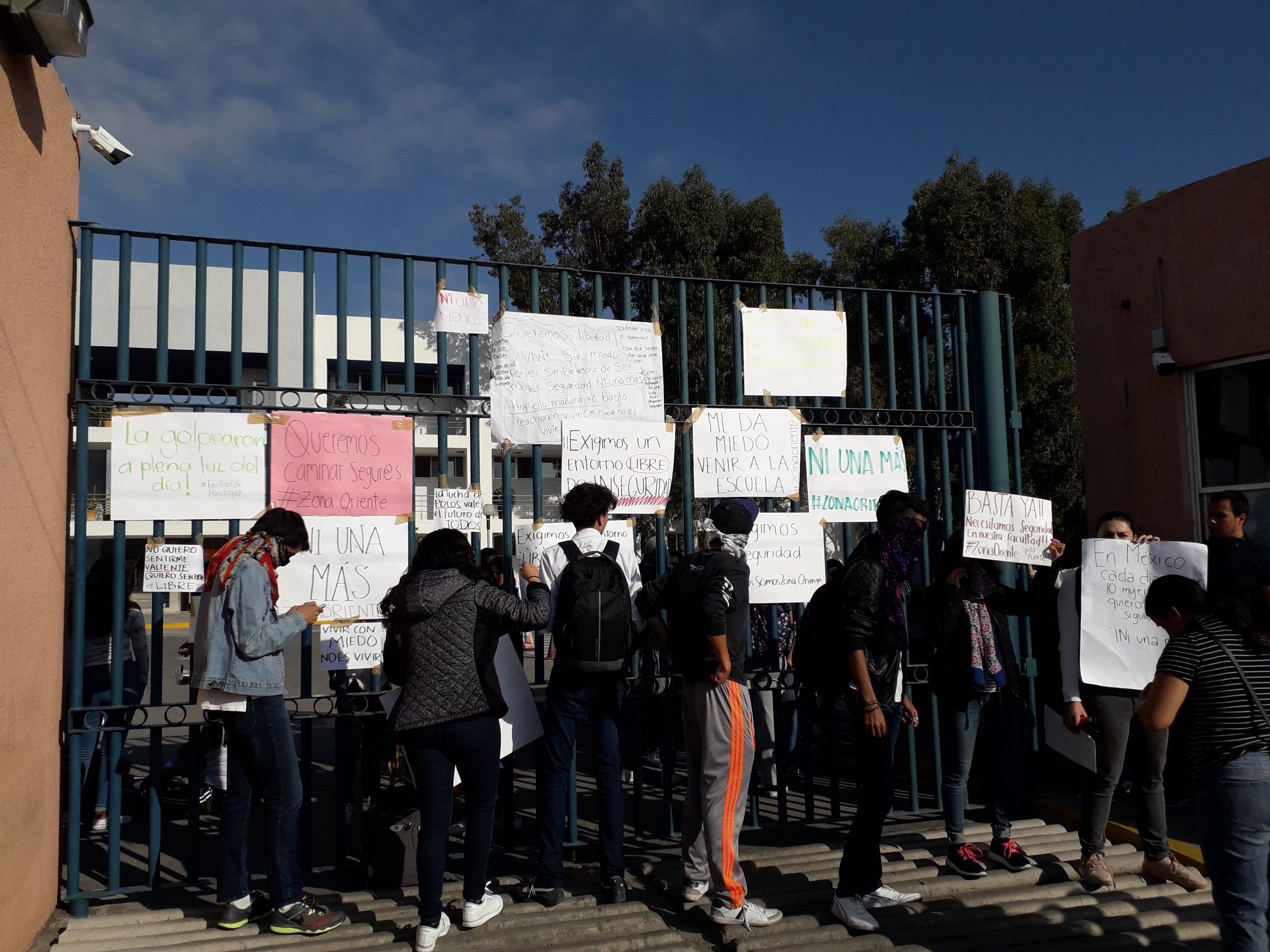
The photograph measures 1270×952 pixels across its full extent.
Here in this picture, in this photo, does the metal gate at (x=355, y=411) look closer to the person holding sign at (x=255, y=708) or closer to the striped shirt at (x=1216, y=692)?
the person holding sign at (x=255, y=708)

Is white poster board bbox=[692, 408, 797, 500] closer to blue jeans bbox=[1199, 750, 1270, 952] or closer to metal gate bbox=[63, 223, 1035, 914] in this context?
metal gate bbox=[63, 223, 1035, 914]

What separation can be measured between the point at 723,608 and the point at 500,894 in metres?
1.78

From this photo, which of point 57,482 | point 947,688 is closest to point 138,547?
point 57,482

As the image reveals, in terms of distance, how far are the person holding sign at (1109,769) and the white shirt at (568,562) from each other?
7.38 ft

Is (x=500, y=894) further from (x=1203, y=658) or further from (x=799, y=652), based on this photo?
(x=1203, y=658)

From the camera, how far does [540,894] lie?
4492 millimetres

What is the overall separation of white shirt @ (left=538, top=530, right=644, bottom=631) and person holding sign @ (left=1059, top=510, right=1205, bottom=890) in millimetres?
2250

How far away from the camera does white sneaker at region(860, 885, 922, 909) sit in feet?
14.7

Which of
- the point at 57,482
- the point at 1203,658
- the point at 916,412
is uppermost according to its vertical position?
the point at 916,412

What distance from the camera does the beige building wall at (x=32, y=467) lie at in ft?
12.6

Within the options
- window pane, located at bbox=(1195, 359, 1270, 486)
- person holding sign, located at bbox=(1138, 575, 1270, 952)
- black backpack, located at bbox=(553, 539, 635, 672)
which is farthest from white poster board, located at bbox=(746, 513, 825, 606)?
window pane, located at bbox=(1195, 359, 1270, 486)

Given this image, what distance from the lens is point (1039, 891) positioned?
4.68 meters

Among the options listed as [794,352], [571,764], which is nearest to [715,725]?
[571,764]

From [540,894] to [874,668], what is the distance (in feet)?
6.24
